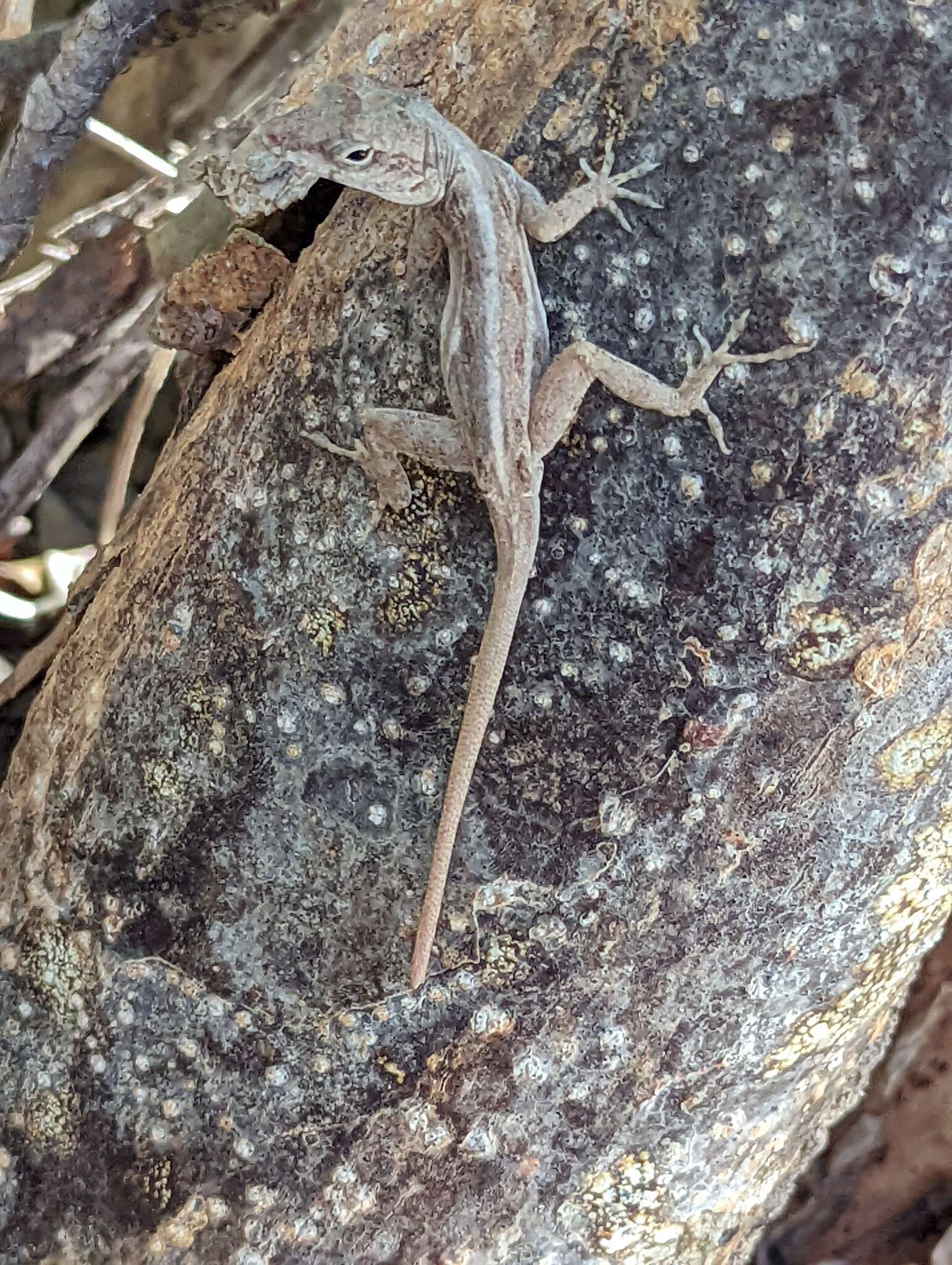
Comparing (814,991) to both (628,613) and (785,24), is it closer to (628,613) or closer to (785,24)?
(628,613)

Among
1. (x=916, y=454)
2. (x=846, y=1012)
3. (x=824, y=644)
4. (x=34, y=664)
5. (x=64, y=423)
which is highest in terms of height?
(x=916, y=454)

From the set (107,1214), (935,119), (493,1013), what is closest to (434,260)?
(935,119)

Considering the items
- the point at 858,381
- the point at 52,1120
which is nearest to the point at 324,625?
the point at 858,381

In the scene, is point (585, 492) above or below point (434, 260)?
below

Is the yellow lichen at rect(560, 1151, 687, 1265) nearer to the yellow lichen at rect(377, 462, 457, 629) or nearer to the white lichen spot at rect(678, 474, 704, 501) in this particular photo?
the yellow lichen at rect(377, 462, 457, 629)

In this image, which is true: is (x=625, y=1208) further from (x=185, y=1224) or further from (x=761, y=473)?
(x=761, y=473)

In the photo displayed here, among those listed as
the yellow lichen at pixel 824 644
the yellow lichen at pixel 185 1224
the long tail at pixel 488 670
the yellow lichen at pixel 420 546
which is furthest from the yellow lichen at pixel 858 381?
the yellow lichen at pixel 185 1224
